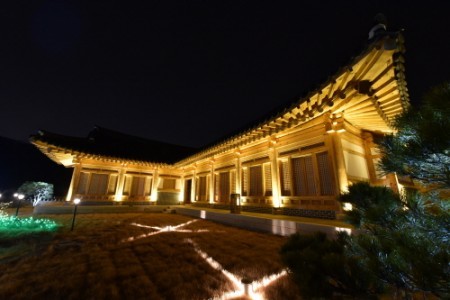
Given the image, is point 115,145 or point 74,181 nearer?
point 74,181

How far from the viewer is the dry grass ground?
226cm

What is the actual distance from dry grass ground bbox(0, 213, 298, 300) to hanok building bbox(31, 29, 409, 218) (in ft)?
7.94

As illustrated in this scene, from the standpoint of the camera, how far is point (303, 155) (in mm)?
6531

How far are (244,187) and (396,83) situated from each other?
654 centimetres

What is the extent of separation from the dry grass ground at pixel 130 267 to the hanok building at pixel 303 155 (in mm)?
2419

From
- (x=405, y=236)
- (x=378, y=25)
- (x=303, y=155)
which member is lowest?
(x=405, y=236)

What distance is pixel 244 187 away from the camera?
886 cm

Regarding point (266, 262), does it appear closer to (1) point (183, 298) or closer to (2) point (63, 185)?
(1) point (183, 298)

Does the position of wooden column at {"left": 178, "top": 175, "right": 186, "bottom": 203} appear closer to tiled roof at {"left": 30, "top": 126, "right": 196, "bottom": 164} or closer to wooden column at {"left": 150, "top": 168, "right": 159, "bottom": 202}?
wooden column at {"left": 150, "top": 168, "right": 159, "bottom": 202}

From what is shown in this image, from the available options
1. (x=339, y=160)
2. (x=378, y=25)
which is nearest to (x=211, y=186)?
(x=339, y=160)

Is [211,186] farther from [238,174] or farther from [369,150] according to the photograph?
[369,150]

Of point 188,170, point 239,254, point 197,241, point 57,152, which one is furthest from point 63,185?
point 239,254

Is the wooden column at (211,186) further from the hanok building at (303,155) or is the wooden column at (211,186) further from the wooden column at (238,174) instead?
the wooden column at (238,174)

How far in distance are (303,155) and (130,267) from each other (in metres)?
5.88
